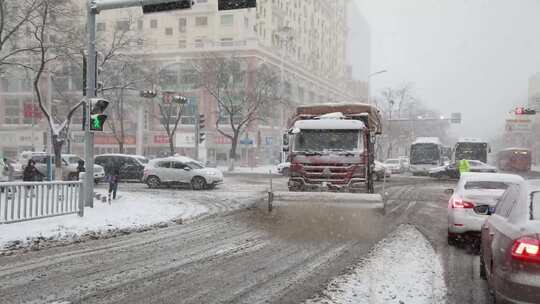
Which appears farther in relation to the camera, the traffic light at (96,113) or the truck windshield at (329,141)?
the truck windshield at (329,141)

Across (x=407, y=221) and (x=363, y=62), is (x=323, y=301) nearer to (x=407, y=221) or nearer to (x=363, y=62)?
(x=407, y=221)

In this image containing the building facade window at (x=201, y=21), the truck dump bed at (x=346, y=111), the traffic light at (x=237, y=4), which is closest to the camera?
the traffic light at (x=237, y=4)

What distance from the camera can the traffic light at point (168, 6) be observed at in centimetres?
1259

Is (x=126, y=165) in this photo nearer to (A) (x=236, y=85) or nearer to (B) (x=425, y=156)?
(A) (x=236, y=85)

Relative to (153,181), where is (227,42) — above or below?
above

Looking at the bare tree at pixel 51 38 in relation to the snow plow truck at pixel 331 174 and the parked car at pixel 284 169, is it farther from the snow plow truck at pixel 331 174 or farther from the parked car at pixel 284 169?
the parked car at pixel 284 169

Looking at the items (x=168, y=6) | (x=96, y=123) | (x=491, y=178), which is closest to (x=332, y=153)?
(x=491, y=178)

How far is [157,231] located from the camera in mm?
11648

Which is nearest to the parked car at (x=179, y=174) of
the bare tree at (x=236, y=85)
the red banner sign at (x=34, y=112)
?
the red banner sign at (x=34, y=112)

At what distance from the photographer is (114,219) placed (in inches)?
512

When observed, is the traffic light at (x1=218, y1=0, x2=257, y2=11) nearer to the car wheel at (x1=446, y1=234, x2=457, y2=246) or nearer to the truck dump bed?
the truck dump bed

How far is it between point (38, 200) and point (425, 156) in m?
36.0

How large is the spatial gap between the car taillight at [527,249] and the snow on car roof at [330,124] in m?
10.0

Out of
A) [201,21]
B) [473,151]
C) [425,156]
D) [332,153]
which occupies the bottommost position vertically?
[425,156]
